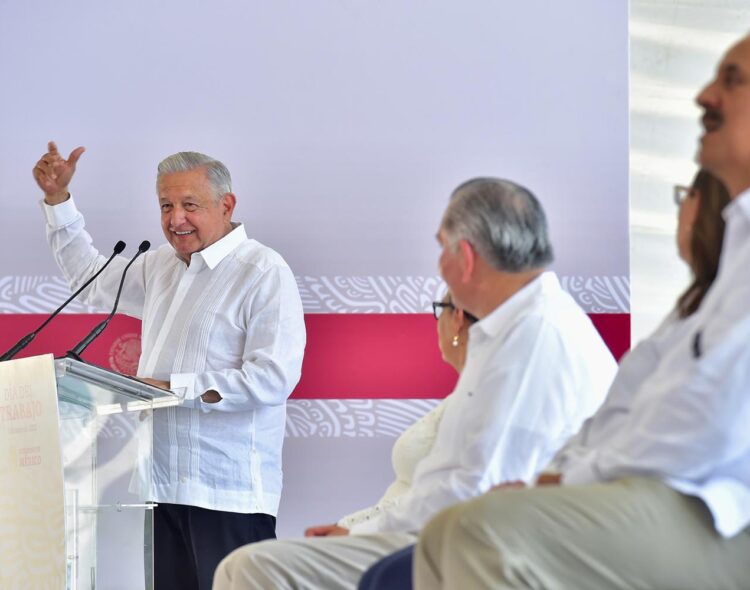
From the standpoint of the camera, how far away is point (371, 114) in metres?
4.16

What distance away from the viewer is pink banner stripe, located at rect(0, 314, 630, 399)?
406 centimetres

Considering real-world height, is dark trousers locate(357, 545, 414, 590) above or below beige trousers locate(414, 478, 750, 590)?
below

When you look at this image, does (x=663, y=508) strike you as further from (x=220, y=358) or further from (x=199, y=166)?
(x=199, y=166)

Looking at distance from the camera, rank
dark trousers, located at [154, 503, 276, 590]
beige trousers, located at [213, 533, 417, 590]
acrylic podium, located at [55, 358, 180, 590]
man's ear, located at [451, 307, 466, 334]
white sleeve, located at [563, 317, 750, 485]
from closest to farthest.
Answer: white sleeve, located at [563, 317, 750, 485]
beige trousers, located at [213, 533, 417, 590]
man's ear, located at [451, 307, 466, 334]
acrylic podium, located at [55, 358, 180, 590]
dark trousers, located at [154, 503, 276, 590]

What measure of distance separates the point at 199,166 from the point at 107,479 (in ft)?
3.74

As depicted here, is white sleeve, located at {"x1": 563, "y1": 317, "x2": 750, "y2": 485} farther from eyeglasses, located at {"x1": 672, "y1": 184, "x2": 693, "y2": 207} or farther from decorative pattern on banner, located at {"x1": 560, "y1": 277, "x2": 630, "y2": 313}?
decorative pattern on banner, located at {"x1": 560, "y1": 277, "x2": 630, "y2": 313}

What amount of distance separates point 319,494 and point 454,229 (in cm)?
Result: 208

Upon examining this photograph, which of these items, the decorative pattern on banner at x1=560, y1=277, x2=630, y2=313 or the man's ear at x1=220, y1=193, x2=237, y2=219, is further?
the decorative pattern on banner at x1=560, y1=277, x2=630, y2=313

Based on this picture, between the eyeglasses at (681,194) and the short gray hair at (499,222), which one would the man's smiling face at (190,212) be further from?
the eyeglasses at (681,194)

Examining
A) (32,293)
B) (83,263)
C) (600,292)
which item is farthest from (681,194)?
(32,293)

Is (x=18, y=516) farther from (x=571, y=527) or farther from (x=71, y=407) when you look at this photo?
(x=571, y=527)

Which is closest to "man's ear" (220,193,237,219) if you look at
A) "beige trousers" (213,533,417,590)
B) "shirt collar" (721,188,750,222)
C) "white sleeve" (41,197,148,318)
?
"white sleeve" (41,197,148,318)


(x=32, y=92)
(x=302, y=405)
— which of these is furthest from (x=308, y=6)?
(x=302, y=405)

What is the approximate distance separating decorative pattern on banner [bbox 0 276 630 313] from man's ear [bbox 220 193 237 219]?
1.39 ft
